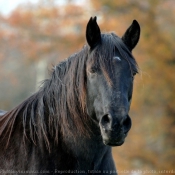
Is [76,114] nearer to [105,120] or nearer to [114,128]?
[105,120]

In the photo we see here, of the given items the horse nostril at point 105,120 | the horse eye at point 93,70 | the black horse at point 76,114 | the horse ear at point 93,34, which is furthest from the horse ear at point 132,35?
the horse nostril at point 105,120

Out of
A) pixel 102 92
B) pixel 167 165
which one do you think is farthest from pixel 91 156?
pixel 167 165

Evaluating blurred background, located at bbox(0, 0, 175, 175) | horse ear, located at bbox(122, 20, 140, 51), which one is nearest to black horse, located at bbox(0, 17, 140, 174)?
horse ear, located at bbox(122, 20, 140, 51)

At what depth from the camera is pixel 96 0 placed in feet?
60.7

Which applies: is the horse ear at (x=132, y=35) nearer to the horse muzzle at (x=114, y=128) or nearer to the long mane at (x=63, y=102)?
the long mane at (x=63, y=102)

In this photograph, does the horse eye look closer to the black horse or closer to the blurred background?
the black horse

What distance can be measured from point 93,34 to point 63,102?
0.74m

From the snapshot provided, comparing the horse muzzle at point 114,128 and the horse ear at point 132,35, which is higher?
the horse ear at point 132,35

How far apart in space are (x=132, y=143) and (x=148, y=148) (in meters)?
1.11

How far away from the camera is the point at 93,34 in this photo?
4.62 meters

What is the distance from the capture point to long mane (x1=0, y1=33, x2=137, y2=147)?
452 cm

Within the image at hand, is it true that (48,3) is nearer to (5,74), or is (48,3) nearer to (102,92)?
(5,74)

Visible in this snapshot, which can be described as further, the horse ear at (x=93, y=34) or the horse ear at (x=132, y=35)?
the horse ear at (x=132, y=35)

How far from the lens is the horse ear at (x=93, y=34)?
15.1 ft
